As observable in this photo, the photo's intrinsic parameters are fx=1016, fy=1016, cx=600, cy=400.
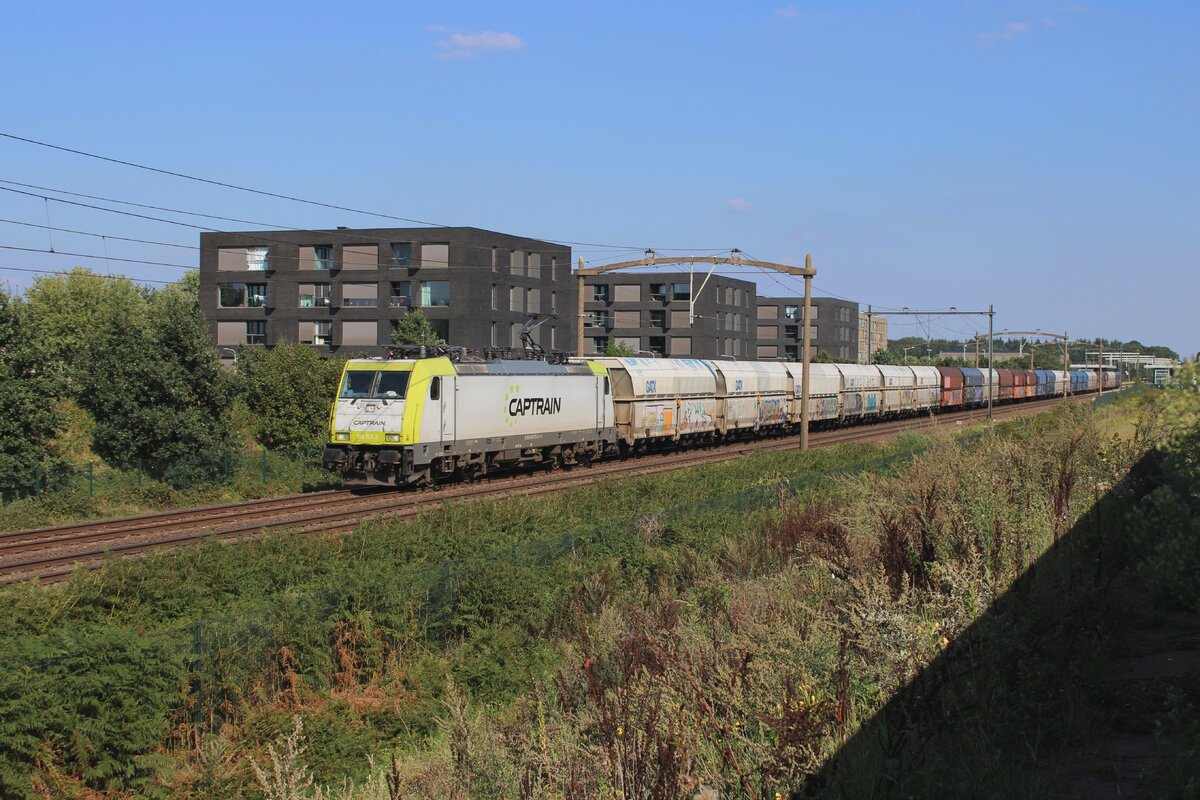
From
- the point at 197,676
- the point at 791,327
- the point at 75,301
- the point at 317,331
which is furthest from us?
the point at 791,327

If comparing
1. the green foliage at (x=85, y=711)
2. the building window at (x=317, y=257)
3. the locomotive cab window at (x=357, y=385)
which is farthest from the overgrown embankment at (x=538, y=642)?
Result: the building window at (x=317, y=257)

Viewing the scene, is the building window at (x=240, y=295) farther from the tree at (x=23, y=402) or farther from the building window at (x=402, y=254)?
the tree at (x=23, y=402)

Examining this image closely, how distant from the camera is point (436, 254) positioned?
6688 cm

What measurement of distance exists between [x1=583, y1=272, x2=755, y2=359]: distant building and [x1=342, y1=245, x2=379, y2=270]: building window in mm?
28631

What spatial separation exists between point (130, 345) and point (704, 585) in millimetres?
23346

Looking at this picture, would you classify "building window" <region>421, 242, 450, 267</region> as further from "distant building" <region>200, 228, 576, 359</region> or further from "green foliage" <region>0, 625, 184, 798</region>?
"green foliage" <region>0, 625, 184, 798</region>

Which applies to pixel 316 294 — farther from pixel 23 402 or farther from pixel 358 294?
pixel 23 402

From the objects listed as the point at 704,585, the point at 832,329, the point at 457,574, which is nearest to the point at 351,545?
the point at 457,574

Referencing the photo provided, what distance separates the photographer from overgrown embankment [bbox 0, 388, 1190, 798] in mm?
6945

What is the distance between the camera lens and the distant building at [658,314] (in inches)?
3730

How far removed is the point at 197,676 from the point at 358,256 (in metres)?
61.0

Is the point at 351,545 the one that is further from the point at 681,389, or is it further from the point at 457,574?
the point at 681,389

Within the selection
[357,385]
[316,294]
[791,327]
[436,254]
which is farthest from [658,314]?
[357,385]

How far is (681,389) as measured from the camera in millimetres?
37219
